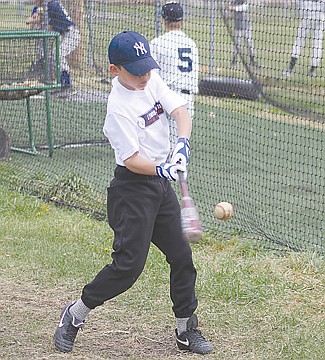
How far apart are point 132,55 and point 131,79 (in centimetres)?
13

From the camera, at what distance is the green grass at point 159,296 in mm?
4344

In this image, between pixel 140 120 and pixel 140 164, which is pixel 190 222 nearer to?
pixel 140 164

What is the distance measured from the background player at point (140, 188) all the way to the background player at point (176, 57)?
165 inches

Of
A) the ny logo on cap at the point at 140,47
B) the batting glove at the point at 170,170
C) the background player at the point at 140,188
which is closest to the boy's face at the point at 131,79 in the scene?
the background player at the point at 140,188

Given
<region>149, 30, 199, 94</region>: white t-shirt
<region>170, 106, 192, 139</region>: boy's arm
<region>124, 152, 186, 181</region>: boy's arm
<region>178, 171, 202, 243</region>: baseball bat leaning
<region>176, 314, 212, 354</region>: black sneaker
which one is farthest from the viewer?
<region>149, 30, 199, 94</region>: white t-shirt

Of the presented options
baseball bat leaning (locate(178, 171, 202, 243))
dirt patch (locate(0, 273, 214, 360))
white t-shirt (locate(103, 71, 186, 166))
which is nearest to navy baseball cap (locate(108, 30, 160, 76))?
white t-shirt (locate(103, 71, 186, 166))

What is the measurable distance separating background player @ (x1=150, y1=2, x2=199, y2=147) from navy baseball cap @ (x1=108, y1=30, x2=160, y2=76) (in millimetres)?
4251

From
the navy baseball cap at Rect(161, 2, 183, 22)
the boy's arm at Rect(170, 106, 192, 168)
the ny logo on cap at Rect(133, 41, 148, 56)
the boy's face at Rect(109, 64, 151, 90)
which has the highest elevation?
the ny logo on cap at Rect(133, 41, 148, 56)

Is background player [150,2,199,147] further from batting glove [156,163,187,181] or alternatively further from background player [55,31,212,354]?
batting glove [156,163,187,181]

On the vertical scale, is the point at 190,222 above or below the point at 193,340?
above

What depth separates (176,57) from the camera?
8.37 meters

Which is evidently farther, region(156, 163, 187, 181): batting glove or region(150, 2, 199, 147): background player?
region(150, 2, 199, 147): background player

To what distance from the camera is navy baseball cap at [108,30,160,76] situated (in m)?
4.00

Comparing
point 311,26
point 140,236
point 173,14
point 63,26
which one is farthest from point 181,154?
point 63,26
